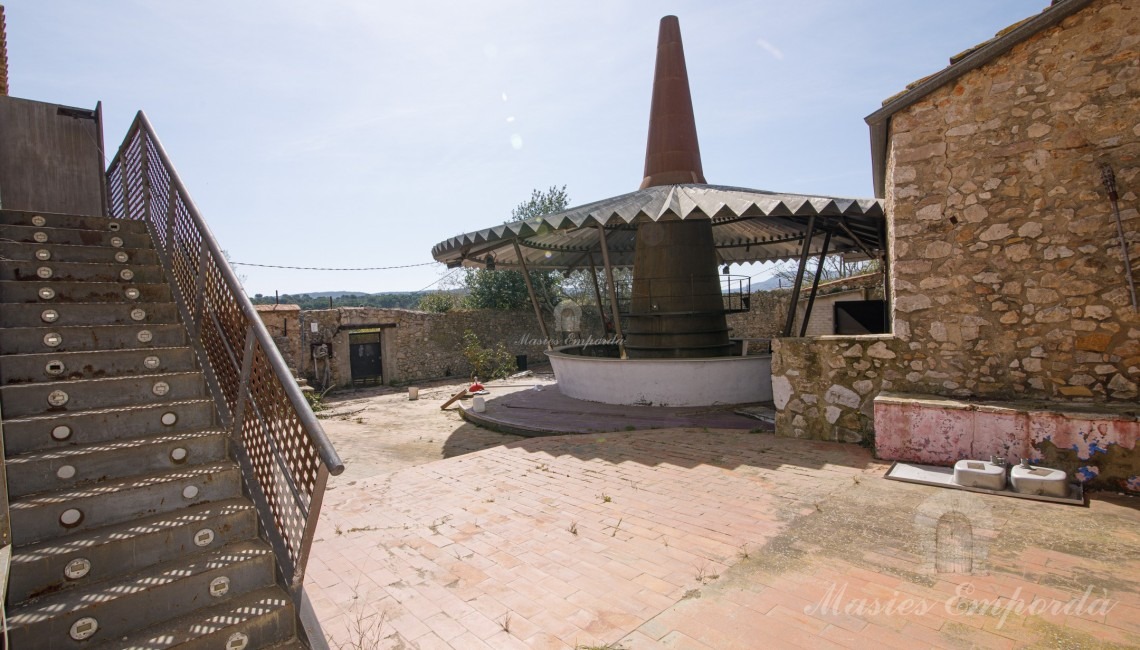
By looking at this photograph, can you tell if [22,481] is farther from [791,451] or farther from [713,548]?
[791,451]

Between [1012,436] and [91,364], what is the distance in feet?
22.1

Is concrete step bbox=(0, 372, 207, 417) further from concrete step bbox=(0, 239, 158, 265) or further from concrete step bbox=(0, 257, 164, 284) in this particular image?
concrete step bbox=(0, 239, 158, 265)

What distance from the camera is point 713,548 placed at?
11.0 feet

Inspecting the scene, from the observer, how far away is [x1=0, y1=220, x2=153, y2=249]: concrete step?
4.12 m

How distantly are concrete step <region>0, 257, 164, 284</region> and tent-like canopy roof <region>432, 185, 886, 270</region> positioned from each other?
4.85m

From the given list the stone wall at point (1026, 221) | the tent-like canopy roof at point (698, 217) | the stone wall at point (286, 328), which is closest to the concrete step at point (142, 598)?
the stone wall at point (1026, 221)

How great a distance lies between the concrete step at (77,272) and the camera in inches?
150

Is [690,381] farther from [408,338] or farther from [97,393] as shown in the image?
[408,338]

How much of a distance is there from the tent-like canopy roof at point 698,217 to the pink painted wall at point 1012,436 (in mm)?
3124

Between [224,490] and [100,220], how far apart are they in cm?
336

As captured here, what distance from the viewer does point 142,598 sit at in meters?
2.32

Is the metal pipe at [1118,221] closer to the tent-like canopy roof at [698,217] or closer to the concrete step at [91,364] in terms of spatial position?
the tent-like canopy roof at [698,217]

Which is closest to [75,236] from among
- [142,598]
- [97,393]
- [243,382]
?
[97,393]

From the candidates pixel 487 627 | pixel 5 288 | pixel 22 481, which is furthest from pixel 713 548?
pixel 5 288
